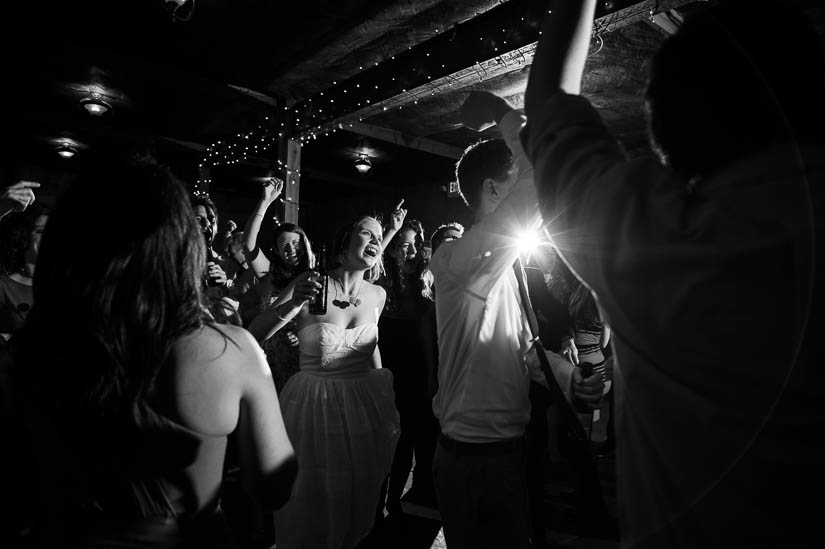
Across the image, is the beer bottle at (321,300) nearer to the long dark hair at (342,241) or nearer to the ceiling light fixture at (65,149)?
the long dark hair at (342,241)

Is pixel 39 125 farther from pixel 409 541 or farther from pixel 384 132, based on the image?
pixel 409 541

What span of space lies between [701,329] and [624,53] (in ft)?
20.1

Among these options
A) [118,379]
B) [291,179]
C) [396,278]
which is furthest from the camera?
[291,179]

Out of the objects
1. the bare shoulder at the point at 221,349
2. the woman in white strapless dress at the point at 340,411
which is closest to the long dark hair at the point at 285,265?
the woman in white strapless dress at the point at 340,411

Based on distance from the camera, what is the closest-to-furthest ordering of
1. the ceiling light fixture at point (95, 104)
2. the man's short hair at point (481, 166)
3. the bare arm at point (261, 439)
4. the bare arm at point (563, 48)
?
the bare arm at point (563, 48)
the bare arm at point (261, 439)
the man's short hair at point (481, 166)
the ceiling light fixture at point (95, 104)

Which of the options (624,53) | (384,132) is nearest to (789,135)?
(624,53)

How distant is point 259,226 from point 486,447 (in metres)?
2.59

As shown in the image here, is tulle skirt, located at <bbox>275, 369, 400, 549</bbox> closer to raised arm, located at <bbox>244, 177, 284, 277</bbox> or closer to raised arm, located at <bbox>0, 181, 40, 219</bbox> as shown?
raised arm, located at <bbox>244, 177, 284, 277</bbox>

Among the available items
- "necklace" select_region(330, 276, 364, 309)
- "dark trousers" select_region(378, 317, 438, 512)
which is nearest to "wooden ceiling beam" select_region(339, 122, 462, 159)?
"dark trousers" select_region(378, 317, 438, 512)

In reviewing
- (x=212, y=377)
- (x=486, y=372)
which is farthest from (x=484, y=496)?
(x=212, y=377)

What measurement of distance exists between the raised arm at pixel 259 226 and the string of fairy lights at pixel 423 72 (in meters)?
2.16

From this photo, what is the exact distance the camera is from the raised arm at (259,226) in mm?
3576

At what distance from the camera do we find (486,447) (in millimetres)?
1659

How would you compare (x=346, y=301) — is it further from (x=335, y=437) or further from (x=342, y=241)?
(x=335, y=437)
